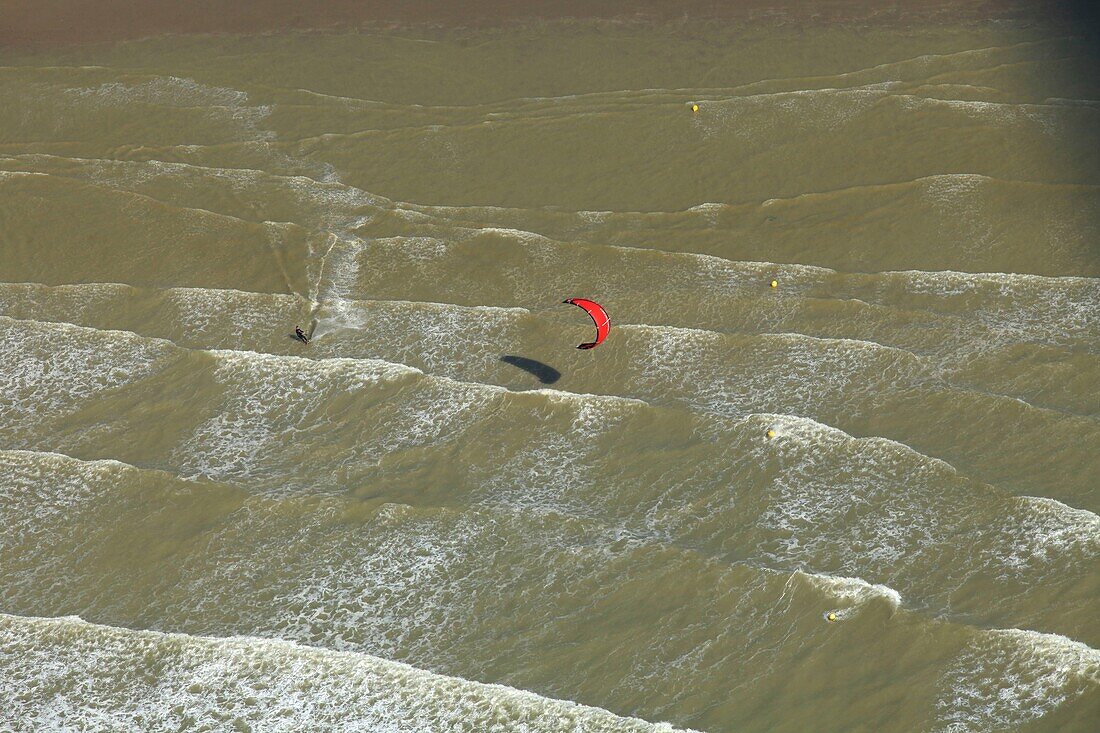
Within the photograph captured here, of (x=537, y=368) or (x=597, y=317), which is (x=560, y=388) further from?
(x=597, y=317)

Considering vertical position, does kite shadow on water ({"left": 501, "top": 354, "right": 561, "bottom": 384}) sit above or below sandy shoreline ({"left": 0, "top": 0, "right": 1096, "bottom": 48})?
below

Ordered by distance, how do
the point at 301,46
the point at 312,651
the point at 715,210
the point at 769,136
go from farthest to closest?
the point at 301,46, the point at 769,136, the point at 715,210, the point at 312,651

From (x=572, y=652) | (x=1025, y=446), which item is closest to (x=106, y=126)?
(x=572, y=652)

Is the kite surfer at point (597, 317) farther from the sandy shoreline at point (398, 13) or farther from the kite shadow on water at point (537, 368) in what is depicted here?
the sandy shoreline at point (398, 13)

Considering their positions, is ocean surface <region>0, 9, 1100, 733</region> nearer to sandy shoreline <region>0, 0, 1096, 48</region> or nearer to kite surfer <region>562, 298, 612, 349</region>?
kite surfer <region>562, 298, 612, 349</region>

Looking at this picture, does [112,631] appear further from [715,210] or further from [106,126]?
[106,126]

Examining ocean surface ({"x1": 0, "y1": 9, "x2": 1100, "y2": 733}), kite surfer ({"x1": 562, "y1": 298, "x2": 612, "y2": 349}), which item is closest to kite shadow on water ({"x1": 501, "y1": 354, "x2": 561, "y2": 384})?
ocean surface ({"x1": 0, "y1": 9, "x2": 1100, "y2": 733})

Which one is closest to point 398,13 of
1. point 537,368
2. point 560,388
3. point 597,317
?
point 537,368
